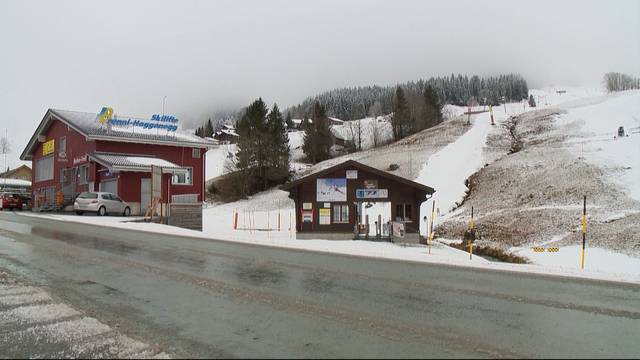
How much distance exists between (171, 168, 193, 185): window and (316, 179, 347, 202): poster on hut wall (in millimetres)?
22242

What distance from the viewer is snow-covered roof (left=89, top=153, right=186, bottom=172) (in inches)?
1420

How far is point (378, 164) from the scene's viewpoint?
64438mm

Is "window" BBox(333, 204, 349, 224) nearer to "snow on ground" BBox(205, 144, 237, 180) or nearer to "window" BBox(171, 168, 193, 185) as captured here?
"window" BBox(171, 168, 193, 185)

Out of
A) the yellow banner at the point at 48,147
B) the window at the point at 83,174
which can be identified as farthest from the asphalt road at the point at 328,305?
the yellow banner at the point at 48,147

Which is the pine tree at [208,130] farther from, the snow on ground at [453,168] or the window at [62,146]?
the window at [62,146]

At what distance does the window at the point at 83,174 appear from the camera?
Result: 137 ft

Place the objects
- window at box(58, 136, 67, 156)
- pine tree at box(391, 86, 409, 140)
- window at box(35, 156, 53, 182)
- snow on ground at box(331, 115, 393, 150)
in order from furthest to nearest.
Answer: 1. snow on ground at box(331, 115, 393, 150)
2. pine tree at box(391, 86, 409, 140)
3. window at box(35, 156, 53, 182)
4. window at box(58, 136, 67, 156)

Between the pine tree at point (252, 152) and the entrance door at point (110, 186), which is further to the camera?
the pine tree at point (252, 152)

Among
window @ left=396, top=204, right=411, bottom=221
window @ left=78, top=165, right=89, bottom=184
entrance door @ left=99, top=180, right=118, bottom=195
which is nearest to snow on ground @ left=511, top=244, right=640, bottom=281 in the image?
window @ left=396, top=204, right=411, bottom=221

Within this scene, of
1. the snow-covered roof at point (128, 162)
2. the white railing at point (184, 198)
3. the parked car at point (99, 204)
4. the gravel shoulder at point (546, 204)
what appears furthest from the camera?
the snow-covered roof at point (128, 162)

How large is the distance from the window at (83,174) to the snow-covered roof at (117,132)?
3.32 metres

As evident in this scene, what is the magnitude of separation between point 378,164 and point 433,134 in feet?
67.1

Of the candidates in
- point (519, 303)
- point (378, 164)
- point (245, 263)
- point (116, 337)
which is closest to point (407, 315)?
point (519, 303)

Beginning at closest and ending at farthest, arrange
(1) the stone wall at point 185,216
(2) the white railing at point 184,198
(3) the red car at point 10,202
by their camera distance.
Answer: (1) the stone wall at point 185,216 → (2) the white railing at point 184,198 → (3) the red car at point 10,202
